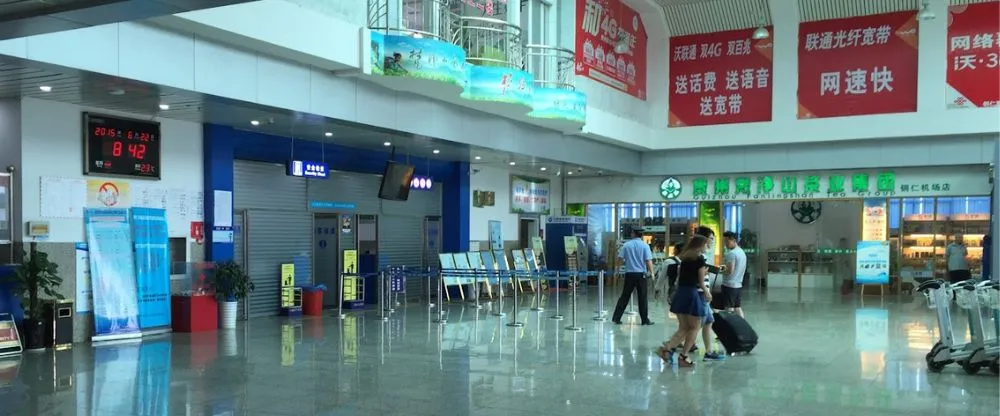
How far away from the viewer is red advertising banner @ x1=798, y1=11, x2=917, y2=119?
18.0m

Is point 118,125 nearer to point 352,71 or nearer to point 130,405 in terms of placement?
point 352,71

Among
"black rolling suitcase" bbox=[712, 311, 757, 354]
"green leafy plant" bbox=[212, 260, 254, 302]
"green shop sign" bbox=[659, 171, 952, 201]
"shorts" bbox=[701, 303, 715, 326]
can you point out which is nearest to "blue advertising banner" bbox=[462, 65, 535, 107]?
"green leafy plant" bbox=[212, 260, 254, 302]

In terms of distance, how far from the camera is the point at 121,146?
10547 millimetres

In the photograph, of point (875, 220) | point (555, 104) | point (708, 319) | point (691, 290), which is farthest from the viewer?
point (875, 220)

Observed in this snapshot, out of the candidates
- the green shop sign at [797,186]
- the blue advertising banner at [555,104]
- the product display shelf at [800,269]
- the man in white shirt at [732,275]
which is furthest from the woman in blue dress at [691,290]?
the product display shelf at [800,269]

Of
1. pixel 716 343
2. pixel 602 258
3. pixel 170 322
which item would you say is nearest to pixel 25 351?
pixel 170 322

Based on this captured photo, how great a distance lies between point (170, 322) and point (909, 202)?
1619 cm

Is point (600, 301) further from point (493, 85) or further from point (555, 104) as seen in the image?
point (493, 85)

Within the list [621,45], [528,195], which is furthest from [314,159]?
[528,195]

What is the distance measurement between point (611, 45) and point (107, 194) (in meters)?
10.9

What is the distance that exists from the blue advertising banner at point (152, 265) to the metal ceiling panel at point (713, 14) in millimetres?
12497

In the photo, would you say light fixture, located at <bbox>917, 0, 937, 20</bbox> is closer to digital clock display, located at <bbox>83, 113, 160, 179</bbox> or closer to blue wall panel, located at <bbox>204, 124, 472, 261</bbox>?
blue wall panel, located at <bbox>204, 124, 472, 261</bbox>

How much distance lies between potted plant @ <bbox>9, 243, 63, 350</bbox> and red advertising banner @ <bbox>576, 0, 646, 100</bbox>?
10122mm

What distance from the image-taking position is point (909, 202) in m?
19.6
